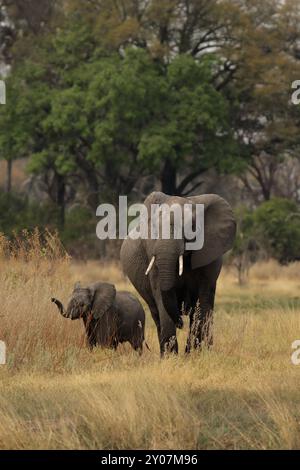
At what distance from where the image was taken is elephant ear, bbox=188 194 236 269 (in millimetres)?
12773

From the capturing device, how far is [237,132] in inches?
1661

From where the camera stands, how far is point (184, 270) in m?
12.8

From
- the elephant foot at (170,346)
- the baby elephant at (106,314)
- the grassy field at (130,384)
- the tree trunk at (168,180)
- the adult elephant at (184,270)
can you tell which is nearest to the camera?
the grassy field at (130,384)

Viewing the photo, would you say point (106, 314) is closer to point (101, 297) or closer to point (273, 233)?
point (101, 297)

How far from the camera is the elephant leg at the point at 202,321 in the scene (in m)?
12.7

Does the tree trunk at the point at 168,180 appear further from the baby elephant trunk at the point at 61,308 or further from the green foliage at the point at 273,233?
the baby elephant trunk at the point at 61,308

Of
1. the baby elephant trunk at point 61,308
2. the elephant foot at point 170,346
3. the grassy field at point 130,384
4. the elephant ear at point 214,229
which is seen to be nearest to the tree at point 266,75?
the grassy field at point 130,384

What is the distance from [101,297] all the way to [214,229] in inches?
76.5

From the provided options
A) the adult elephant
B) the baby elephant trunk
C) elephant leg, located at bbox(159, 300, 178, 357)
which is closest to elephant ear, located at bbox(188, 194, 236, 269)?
the adult elephant

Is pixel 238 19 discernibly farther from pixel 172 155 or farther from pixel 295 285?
pixel 295 285

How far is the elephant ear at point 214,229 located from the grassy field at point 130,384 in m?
1.06

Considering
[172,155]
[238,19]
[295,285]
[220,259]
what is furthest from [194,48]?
[220,259]

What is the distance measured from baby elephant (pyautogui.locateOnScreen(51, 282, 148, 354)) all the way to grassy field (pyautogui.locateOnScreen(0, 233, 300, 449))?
0.17 m

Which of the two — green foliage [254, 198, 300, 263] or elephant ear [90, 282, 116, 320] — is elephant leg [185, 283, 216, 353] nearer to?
elephant ear [90, 282, 116, 320]
